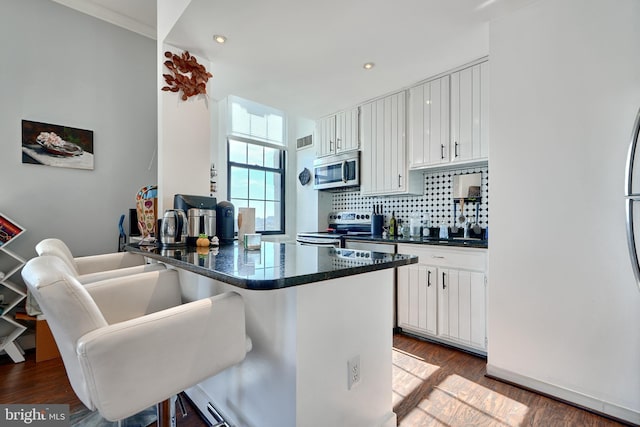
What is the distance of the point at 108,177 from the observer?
9.55 feet

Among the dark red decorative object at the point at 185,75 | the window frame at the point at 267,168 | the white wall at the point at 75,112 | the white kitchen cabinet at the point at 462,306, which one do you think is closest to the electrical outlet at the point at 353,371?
the white kitchen cabinet at the point at 462,306

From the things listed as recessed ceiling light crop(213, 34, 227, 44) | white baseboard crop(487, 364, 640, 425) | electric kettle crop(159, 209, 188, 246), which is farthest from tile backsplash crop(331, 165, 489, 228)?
electric kettle crop(159, 209, 188, 246)

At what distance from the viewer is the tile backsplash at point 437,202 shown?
2719 millimetres

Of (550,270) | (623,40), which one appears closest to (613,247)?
(550,270)

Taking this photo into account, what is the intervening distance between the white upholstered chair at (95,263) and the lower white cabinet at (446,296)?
6.67ft

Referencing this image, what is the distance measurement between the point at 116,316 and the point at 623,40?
2886 millimetres

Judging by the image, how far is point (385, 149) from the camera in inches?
127

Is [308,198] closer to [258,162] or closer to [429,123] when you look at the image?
[258,162]

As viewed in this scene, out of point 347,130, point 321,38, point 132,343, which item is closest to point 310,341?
A: point 132,343

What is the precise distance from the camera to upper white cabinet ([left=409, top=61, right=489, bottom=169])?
242 cm

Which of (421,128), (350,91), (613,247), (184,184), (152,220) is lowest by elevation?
(613,247)

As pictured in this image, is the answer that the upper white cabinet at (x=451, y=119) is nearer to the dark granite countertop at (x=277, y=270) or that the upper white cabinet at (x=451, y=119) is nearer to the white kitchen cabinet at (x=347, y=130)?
the white kitchen cabinet at (x=347, y=130)

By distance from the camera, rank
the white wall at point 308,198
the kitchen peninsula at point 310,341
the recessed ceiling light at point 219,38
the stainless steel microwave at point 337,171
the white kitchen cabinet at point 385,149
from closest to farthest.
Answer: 1. the kitchen peninsula at point 310,341
2. the recessed ceiling light at point 219,38
3. the white kitchen cabinet at point 385,149
4. the stainless steel microwave at point 337,171
5. the white wall at point 308,198

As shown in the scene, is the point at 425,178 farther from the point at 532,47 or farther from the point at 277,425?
the point at 277,425
